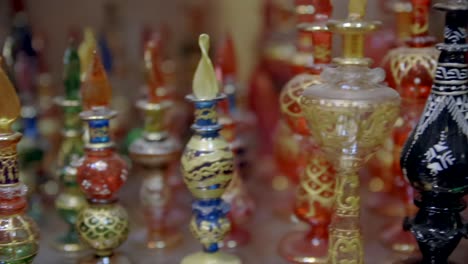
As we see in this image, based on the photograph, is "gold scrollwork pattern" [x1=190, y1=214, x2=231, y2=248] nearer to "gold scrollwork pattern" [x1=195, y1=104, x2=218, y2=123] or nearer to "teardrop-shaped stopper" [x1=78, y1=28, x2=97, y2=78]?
"gold scrollwork pattern" [x1=195, y1=104, x2=218, y2=123]

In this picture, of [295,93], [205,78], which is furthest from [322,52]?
[205,78]

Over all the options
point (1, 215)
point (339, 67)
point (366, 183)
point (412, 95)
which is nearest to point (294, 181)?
point (366, 183)

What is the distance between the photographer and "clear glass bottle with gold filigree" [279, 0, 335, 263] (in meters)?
0.94

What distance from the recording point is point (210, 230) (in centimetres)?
88

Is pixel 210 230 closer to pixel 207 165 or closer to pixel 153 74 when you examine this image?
pixel 207 165

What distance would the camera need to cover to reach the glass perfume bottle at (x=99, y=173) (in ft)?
2.93

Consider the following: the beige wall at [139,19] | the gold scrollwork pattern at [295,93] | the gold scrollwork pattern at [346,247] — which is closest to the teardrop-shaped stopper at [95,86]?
the gold scrollwork pattern at [295,93]

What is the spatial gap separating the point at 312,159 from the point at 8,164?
1.39 ft

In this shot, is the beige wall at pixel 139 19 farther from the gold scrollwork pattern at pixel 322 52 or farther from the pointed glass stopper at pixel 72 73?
the gold scrollwork pattern at pixel 322 52

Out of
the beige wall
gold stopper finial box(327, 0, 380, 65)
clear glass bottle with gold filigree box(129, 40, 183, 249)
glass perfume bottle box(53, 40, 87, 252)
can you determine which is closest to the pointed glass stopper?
glass perfume bottle box(53, 40, 87, 252)

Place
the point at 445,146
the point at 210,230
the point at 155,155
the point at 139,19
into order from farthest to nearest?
1. the point at 139,19
2. the point at 155,155
3. the point at 210,230
4. the point at 445,146

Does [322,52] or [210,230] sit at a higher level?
[322,52]

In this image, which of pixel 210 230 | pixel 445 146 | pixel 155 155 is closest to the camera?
pixel 445 146

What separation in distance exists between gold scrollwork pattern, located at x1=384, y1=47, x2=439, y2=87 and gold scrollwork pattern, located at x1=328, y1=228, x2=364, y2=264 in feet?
0.80
